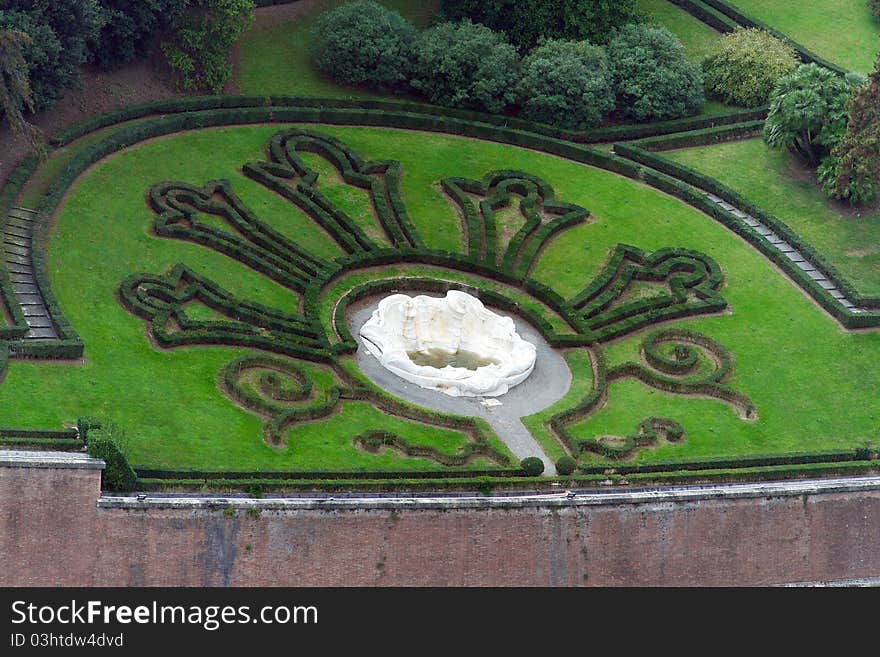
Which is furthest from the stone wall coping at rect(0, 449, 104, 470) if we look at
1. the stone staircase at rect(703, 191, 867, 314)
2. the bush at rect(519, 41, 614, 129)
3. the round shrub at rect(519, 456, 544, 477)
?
the bush at rect(519, 41, 614, 129)

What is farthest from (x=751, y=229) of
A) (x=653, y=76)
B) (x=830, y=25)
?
(x=830, y=25)

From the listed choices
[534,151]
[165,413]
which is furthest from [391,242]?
[165,413]

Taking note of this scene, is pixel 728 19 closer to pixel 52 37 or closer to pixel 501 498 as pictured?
pixel 52 37

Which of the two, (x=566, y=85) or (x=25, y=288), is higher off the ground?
(x=566, y=85)

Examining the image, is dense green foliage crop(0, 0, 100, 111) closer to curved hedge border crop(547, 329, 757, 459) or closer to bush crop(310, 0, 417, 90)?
bush crop(310, 0, 417, 90)

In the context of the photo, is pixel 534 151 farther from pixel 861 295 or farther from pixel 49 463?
pixel 49 463

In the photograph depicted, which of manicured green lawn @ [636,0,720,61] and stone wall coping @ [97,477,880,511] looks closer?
stone wall coping @ [97,477,880,511]

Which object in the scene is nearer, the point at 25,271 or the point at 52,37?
the point at 25,271

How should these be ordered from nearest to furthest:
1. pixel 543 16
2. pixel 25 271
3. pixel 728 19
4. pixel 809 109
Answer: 1. pixel 25 271
2. pixel 809 109
3. pixel 543 16
4. pixel 728 19
